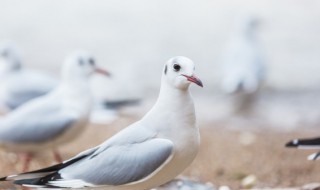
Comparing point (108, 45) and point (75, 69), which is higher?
point (108, 45)

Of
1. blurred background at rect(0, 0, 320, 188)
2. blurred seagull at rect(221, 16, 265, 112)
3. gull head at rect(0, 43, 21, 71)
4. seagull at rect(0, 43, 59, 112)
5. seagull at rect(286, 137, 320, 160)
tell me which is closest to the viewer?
seagull at rect(286, 137, 320, 160)

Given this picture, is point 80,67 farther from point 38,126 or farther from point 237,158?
point 237,158

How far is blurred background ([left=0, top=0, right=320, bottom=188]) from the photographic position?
4141 millimetres

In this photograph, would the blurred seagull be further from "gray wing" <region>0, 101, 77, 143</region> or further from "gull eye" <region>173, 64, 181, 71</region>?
"gull eye" <region>173, 64, 181, 71</region>

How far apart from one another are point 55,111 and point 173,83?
126cm

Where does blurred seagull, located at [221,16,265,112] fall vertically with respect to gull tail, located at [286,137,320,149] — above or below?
above

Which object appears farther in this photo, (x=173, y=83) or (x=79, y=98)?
(x=79, y=98)

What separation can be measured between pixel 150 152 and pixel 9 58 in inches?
109

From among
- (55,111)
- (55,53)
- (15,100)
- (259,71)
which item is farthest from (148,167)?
(55,53)

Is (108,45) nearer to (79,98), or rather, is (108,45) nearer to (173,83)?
(79,98)

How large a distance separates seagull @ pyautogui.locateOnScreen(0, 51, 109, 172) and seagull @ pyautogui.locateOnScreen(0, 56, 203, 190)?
1.12 m

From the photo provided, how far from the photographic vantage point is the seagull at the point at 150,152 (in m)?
2.24

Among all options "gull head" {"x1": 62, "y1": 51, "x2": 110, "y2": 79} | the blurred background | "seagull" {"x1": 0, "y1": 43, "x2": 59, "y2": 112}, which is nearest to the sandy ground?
the blurred background

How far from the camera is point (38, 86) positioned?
4.39m
